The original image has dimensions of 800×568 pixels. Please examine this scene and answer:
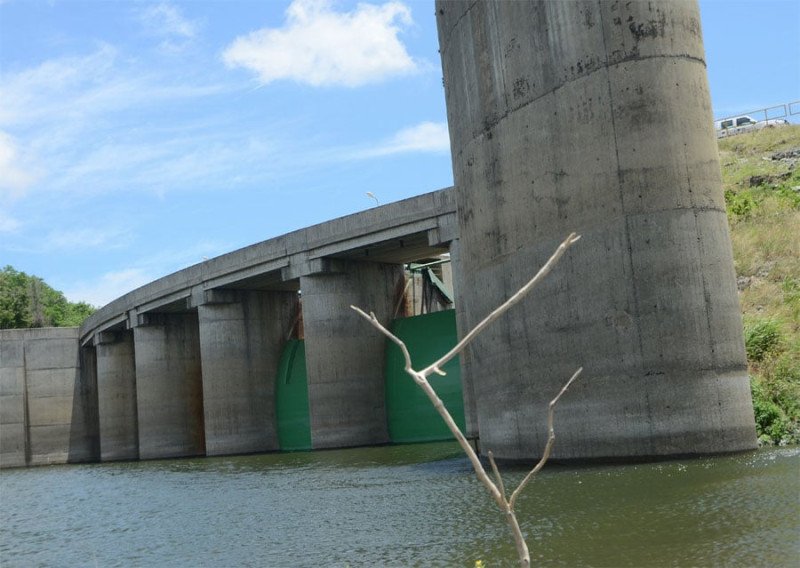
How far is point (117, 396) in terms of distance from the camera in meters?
44.5

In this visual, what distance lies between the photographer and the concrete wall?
44.1 meters

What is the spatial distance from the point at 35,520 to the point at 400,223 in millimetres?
14959

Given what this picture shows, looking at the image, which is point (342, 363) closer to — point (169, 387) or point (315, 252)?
point (315, 252)

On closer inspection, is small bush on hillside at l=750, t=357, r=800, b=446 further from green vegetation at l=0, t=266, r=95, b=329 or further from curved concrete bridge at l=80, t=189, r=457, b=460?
green vegetation at l=0, t=266, r=95, b=329

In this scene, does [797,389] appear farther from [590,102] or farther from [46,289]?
[46,289]

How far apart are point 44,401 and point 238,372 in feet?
47.3

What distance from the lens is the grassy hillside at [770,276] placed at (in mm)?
16078

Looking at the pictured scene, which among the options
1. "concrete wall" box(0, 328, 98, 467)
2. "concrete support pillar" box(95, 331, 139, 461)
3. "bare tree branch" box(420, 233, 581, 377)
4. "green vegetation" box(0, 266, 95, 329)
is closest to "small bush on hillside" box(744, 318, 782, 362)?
"bare tree branch" box(420, 233, 581, 377)

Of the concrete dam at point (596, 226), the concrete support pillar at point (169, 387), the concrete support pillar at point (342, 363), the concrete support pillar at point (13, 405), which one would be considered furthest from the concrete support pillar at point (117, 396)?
the concrete dam at point (596, 226)

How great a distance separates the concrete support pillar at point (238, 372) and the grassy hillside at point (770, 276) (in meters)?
17.9

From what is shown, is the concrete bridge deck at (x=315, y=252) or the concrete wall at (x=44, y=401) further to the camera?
the concrete wall at (x=44, y=401)

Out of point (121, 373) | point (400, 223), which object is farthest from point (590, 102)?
point (121, 373)

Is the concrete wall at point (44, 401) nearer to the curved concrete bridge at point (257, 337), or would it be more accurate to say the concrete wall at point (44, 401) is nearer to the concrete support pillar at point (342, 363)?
the curved concrete bridge at point (257, 337)

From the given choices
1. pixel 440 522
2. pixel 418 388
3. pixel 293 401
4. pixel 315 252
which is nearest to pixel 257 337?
pixel 293 401
